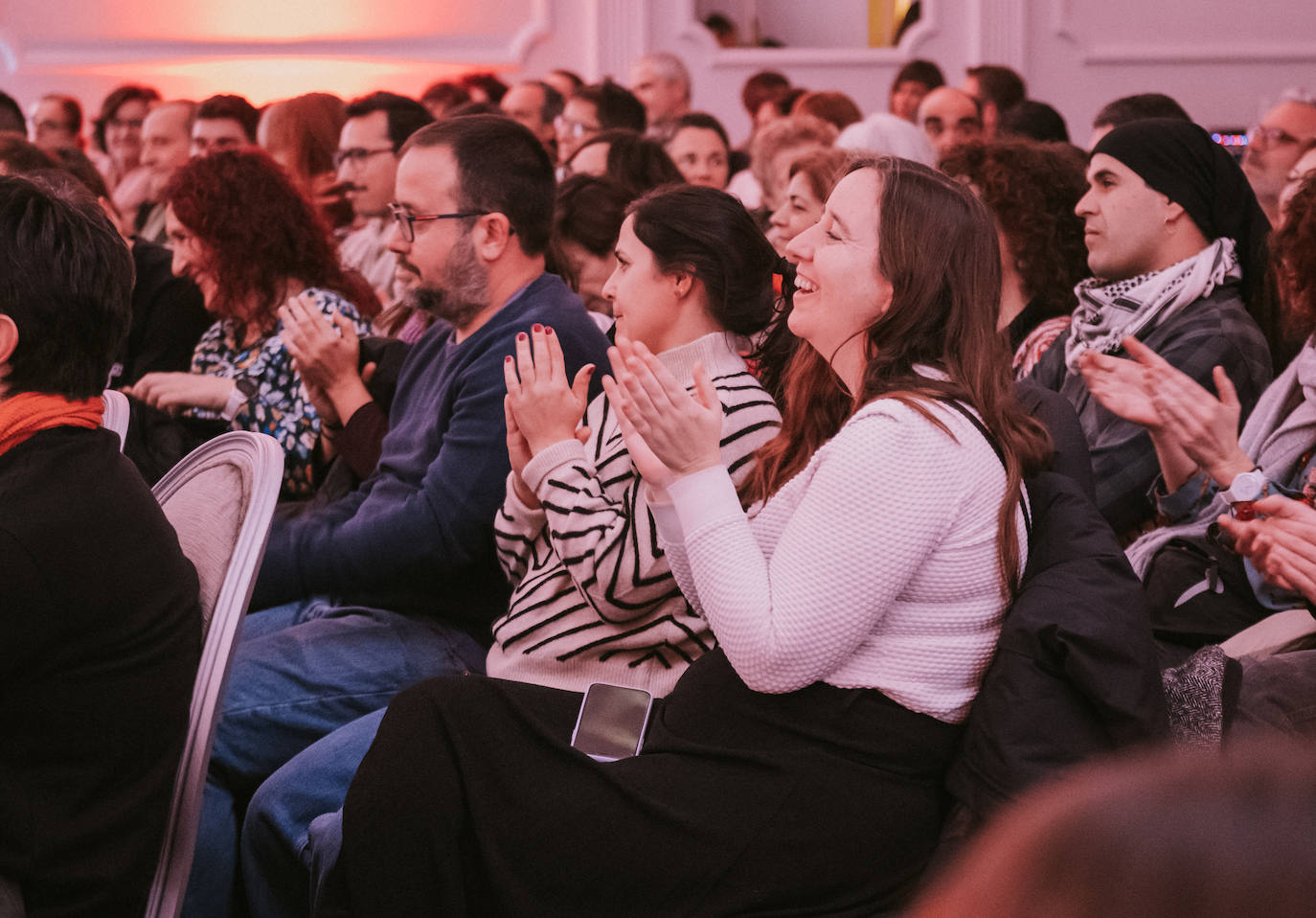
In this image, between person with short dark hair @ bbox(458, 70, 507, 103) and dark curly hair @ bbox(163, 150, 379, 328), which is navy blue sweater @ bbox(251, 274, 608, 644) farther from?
person with short dark hair @ bbox(458, 70, 507, 103)

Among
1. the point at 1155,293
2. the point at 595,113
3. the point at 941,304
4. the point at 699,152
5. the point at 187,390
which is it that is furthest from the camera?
the point at 595,113

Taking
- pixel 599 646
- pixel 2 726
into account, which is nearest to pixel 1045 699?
pixel 599 646

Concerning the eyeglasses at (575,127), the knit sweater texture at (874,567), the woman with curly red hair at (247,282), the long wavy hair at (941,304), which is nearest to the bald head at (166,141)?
the eyeglasses at (575,127)

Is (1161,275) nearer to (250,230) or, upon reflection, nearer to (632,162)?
(632,162)

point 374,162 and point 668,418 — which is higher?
point 668,418

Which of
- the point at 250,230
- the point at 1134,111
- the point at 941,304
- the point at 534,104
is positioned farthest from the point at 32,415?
the point at 534,104

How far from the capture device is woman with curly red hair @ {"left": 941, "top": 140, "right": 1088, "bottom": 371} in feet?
10.4

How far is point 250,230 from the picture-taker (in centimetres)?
326

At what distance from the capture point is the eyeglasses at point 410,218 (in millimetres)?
2775

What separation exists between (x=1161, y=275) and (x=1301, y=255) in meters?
0.44

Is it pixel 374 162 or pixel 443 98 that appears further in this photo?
pixel 443 98

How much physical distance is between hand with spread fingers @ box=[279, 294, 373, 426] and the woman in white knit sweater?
4.20 ft

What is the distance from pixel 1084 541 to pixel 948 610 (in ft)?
0.60

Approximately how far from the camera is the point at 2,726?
1565 mm
